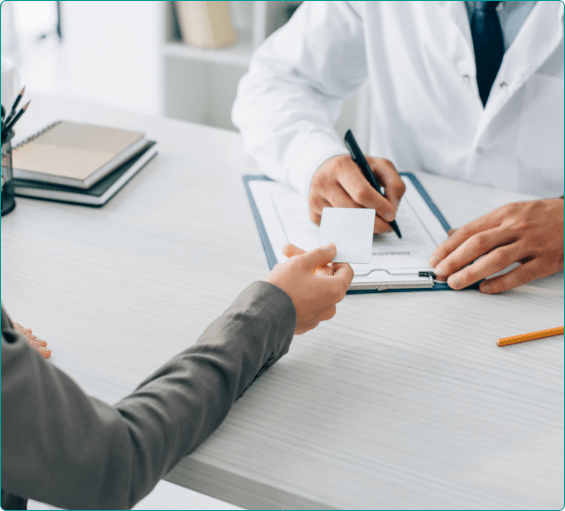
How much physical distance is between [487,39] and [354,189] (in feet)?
1.69

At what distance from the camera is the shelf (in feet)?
6.68

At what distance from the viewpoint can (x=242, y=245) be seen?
82 cm

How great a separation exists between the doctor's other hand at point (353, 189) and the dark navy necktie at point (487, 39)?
38cm

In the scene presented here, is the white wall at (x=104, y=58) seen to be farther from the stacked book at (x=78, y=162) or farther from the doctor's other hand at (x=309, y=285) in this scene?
the doctor's other hand at (x=309, y=285)

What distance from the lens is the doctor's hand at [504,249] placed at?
0.75 m

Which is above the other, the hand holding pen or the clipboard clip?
the hand holding pen

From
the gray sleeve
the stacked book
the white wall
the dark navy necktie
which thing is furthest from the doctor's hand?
the white wall

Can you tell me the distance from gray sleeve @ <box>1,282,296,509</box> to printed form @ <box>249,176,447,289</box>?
22 centimetres

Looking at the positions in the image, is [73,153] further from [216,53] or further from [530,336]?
[216,53]

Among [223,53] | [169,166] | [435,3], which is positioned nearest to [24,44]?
[223,53]

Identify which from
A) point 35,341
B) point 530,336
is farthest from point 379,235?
point 35,341

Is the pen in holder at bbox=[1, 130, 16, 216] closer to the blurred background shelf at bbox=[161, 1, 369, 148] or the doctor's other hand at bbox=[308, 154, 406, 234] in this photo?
the doctor's other hand at bbox=[308, 154, 406, 234]

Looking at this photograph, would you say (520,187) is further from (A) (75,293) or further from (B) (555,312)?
(A) (75,293)

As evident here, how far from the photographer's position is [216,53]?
2051 millimetres
